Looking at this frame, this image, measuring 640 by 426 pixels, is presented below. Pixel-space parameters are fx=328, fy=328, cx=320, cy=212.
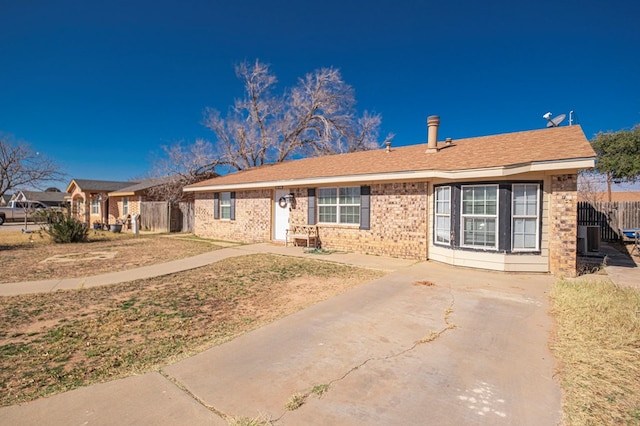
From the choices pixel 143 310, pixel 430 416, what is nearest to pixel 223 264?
pixel 143 310

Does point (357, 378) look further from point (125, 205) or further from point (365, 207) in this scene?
point (125, 205)

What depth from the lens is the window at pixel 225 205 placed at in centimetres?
1580

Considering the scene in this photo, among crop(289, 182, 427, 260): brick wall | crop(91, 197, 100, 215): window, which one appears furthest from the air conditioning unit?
crop(91, 197, 100, 215): window

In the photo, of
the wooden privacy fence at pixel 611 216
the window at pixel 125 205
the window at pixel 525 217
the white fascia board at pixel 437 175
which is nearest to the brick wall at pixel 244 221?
the white fascia board at pixel 437 175

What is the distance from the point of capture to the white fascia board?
23.2 ft

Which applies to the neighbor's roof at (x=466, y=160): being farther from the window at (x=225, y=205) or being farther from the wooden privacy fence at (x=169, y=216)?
the wooden privacy fence at (x=169, y=216)

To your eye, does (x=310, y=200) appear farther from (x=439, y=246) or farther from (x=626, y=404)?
(x=626, y=404)

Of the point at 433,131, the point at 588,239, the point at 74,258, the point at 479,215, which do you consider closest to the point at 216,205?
the point at 74,258

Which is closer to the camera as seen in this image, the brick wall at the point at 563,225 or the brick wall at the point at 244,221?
the brick wall at the point at 563,225

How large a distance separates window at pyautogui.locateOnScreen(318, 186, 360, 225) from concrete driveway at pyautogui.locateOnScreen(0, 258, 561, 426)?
6.40 meters

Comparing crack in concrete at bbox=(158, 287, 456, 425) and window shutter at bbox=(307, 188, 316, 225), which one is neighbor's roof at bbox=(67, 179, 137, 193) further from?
crack in concrete at bbox=(158, 287, 456, 425)

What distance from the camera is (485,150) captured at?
9.67m

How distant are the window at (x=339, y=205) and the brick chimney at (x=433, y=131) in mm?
2955

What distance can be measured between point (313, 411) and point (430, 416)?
92cm
